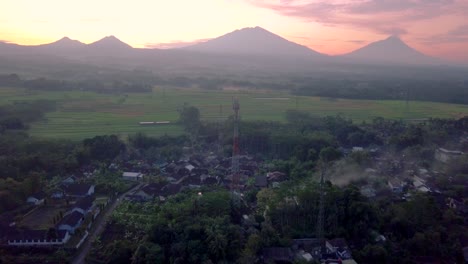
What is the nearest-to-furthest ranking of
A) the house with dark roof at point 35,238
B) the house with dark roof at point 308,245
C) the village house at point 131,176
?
the house with dark roof at point 308,245
the house with dark roof at point 35,238
the village house at point 131,176

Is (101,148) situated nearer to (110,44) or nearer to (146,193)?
(146,193)

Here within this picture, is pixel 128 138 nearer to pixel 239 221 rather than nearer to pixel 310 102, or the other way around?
pixel 239 221

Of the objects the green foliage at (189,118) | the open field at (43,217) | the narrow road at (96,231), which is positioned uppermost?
the green foliage at (189,118)

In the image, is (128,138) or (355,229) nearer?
(355,229)

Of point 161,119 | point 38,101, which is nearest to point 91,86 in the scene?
point 38,101

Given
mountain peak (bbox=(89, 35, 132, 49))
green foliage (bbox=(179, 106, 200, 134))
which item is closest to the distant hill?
mountain peak (bbox=(89, 35, 132, 49))

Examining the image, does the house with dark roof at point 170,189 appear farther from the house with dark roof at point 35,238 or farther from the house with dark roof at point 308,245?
the house with dark roof at point 308,245

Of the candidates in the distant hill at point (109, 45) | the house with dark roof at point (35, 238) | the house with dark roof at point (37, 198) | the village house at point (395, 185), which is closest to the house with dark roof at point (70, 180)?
the house with dark roof at point (37, 198)
